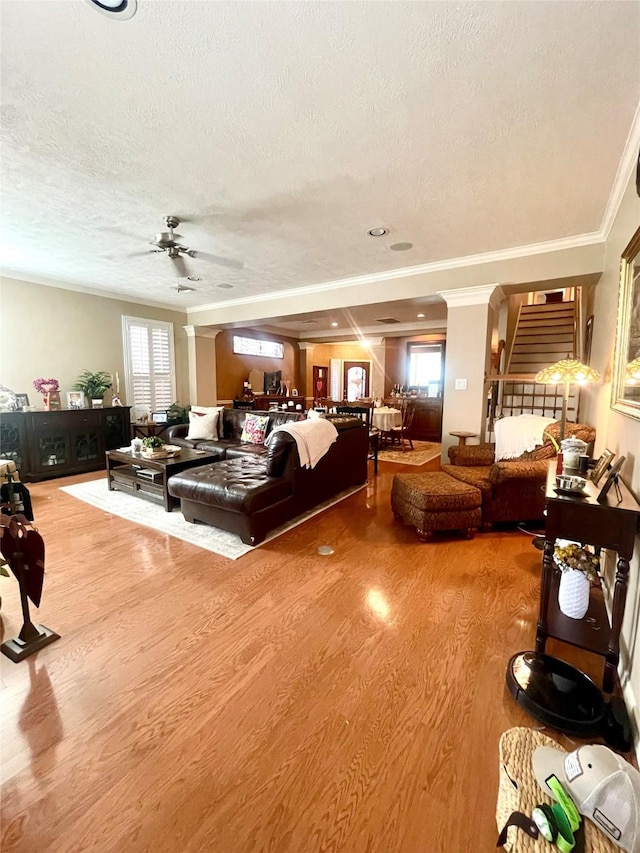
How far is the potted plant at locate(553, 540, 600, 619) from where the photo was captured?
1720 mm

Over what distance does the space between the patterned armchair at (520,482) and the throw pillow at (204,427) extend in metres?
3.57

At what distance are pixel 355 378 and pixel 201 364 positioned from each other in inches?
209

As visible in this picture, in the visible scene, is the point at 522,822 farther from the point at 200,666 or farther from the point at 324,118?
the point at 324,118

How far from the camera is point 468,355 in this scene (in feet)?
14.0

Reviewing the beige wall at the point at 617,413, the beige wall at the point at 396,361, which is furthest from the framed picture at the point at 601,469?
the beige wall at the point at 396,361

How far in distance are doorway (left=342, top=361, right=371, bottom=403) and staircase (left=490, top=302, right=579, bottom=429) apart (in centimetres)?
453

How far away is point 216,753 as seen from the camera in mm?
1298

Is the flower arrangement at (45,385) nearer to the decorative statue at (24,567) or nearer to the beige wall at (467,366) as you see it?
the decorative statue at (24,567)

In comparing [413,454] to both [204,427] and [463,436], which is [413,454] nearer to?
[463,436]

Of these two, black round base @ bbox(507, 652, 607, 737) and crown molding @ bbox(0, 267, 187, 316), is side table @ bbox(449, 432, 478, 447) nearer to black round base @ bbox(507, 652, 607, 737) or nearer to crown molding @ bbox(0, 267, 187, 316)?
black round base @ bbox(507, 652, 607, 737)

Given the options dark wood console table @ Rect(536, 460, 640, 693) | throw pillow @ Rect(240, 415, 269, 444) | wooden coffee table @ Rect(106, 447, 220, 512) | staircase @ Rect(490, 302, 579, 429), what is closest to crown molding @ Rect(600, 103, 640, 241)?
dark wood console table @ Rect(536, 460, 640, 693)

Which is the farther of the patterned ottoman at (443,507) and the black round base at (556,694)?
the patterned ottoman at (443,507)

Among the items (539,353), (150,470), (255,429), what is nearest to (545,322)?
(539,353)

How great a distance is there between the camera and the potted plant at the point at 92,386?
5431 mm
